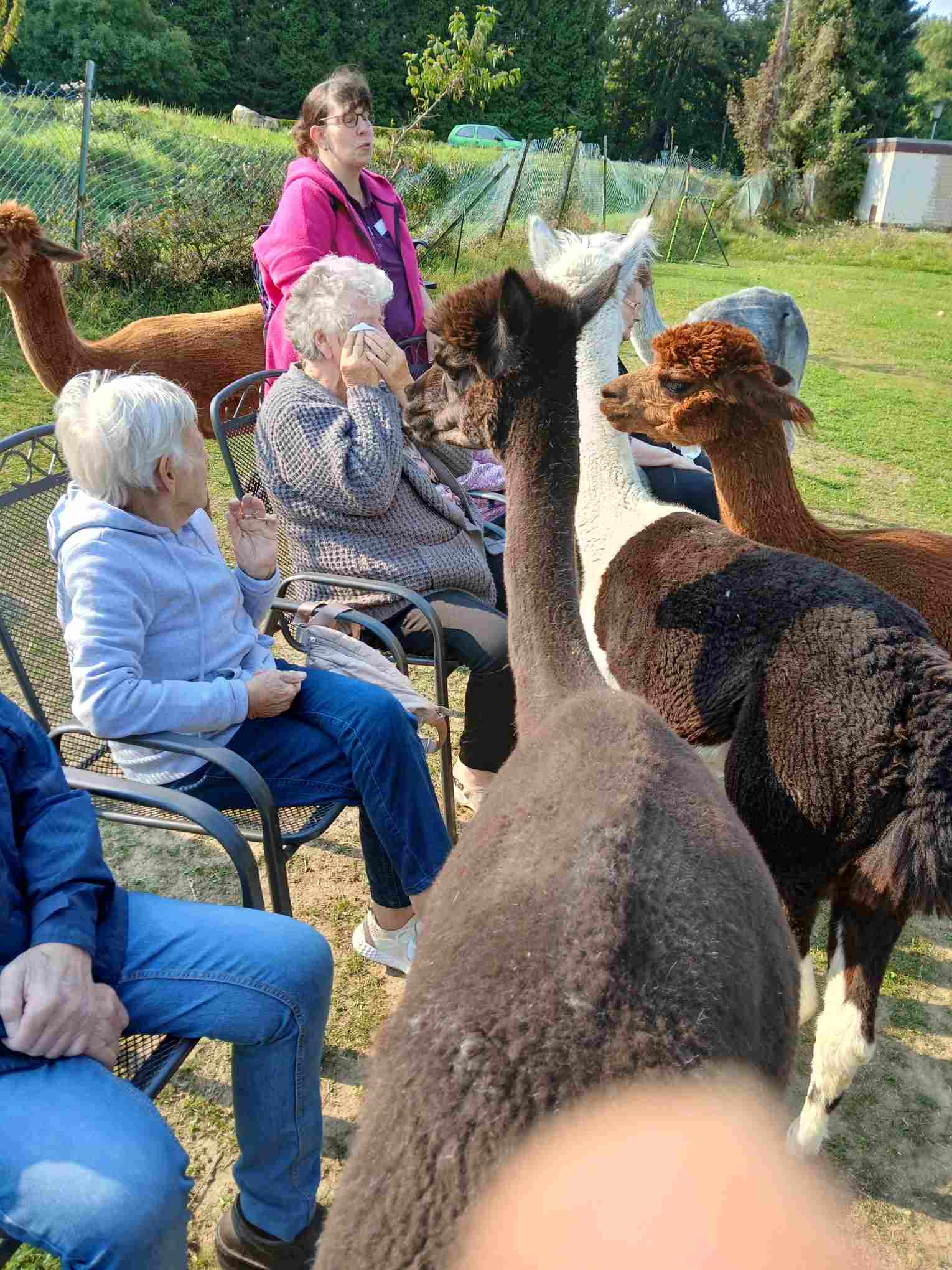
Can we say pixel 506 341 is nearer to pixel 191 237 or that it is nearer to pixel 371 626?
pixel 371 626

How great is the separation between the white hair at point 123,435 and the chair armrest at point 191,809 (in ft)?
1.94

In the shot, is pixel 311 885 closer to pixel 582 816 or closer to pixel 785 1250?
pixel 582 816

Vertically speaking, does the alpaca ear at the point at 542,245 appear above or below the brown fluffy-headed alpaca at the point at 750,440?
above

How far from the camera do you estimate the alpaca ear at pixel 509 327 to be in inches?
81.4

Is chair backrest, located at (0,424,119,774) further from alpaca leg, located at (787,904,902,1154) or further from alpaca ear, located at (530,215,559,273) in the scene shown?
alpaca ear, located at (530,215,559,273)

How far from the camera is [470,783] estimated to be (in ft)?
10.5

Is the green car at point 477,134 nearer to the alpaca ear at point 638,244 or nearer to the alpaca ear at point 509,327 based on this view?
the alpaca ear at point 638,244

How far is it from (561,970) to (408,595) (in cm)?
180

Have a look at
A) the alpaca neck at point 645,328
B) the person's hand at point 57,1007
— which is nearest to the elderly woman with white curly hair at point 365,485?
the person's hand at point 57,1007

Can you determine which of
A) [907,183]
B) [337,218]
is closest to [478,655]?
[337,218]

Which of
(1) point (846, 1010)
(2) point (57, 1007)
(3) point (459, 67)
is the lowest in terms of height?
(1) point (846, 1010)

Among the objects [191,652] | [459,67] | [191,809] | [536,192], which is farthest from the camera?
[536,192]

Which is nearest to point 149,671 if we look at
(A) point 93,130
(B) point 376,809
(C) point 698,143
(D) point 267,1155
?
(B) point 376,809

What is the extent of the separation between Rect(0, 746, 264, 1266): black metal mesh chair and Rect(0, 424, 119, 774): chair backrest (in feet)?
1.44
